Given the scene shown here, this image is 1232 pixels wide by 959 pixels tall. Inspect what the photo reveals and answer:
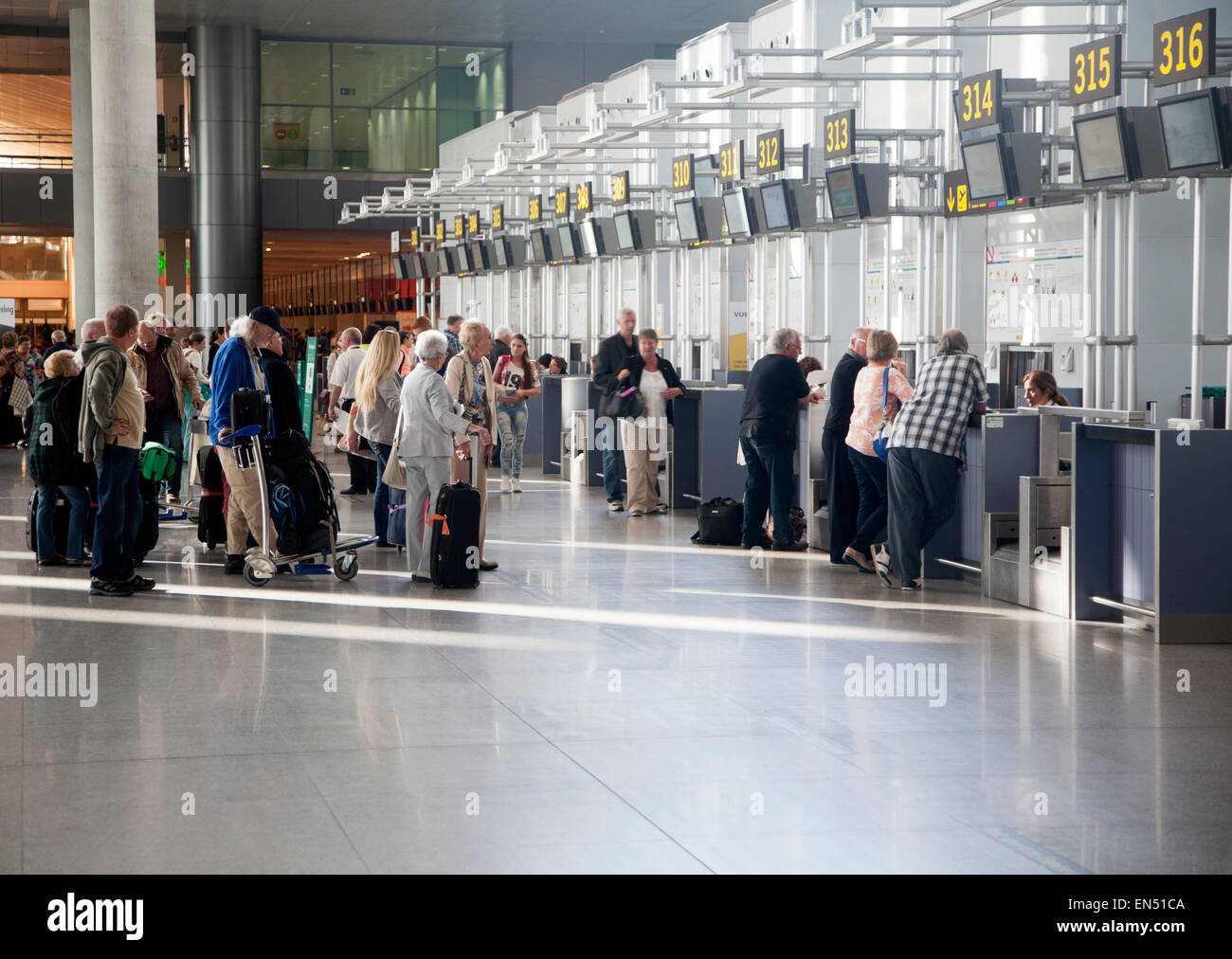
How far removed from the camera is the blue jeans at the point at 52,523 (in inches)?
370

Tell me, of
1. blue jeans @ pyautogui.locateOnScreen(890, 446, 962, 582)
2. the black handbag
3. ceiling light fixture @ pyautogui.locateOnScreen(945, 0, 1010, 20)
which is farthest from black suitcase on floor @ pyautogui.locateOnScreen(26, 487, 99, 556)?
ceiling light fixture @ pyautogui.locateOnScreen(945, 0, 1010, 20)

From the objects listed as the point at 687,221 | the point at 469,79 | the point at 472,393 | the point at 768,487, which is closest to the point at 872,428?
the point at 768,487

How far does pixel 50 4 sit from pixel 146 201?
14411 millimetres

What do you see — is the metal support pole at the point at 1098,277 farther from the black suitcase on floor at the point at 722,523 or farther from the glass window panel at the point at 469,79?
the glass window panel at the point at 469,79

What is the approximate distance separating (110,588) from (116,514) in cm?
44

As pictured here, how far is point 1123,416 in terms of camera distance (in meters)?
7.66

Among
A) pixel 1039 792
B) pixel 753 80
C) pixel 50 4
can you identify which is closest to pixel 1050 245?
pixel 753 80

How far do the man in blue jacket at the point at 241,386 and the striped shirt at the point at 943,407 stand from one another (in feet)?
12.2

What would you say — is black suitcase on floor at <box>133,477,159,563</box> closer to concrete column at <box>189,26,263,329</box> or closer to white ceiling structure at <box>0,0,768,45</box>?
white ceiling structure at <box>0,0,768,45</box>

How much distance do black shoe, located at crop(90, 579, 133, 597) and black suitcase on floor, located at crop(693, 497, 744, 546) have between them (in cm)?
410

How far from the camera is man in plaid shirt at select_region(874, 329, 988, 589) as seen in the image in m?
8.61

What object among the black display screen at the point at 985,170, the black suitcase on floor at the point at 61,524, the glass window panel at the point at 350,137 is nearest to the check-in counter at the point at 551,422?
the black display screen at the point at 985,170

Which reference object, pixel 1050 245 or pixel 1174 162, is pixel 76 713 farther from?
pixel 1050 245
